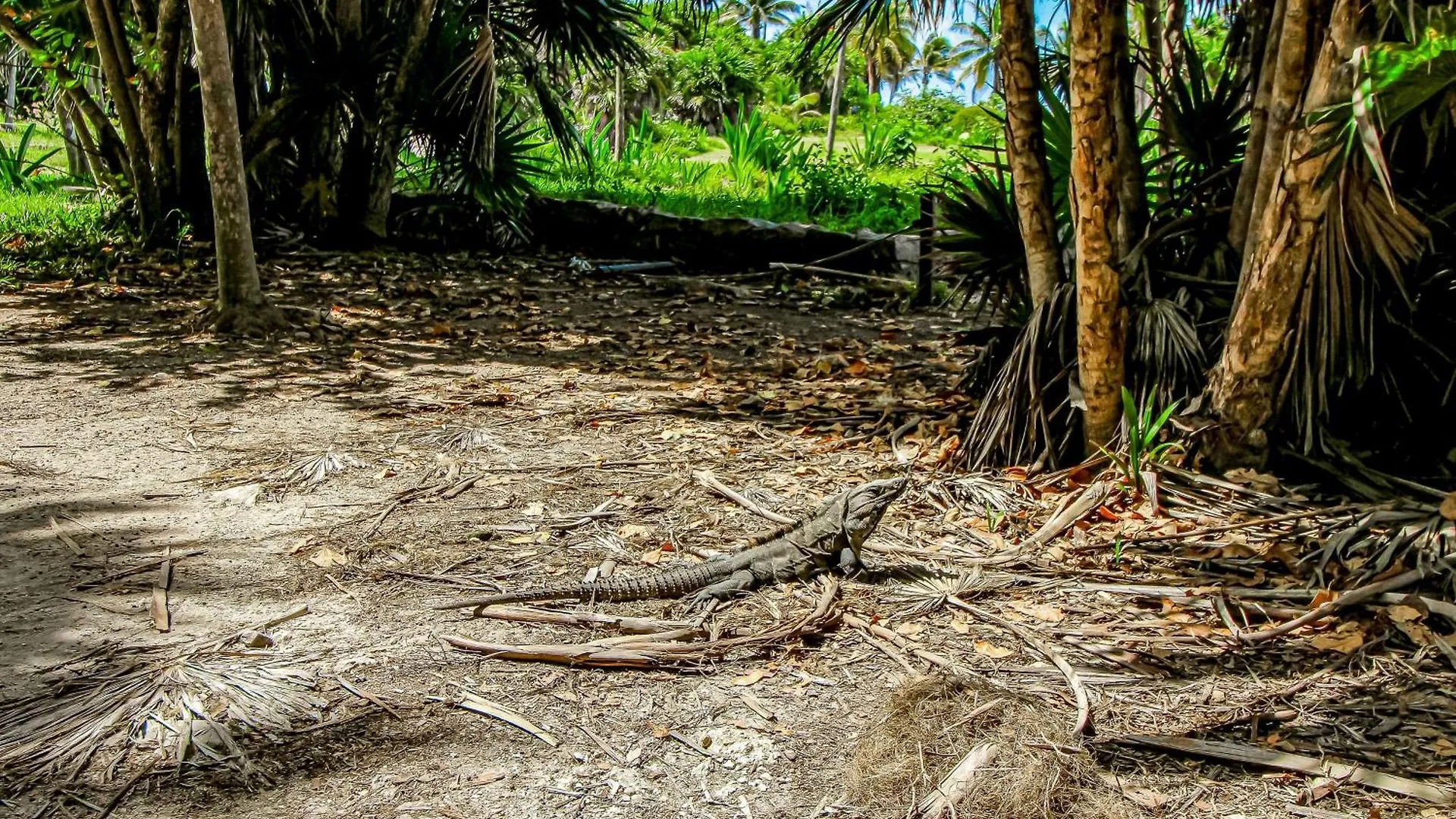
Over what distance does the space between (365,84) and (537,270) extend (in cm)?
228

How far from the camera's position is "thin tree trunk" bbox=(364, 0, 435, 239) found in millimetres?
10648

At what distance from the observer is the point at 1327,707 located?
3139mm

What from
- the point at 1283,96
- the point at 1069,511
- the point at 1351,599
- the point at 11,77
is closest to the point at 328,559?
the point at 1069,511

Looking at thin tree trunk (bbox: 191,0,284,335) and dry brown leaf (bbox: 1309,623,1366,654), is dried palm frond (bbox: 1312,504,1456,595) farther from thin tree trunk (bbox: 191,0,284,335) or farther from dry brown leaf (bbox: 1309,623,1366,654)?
thin tree trunk (bbox: 191,0,284,335)

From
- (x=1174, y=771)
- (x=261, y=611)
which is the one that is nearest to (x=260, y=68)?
(x=261, y=611)

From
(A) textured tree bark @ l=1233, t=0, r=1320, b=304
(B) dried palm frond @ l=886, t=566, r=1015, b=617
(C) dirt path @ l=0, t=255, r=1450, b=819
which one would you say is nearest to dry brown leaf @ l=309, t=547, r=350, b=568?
(C) dirt path @ l=0, t=255, r=1450, b=819

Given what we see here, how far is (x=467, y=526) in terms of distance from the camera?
14.9 feet

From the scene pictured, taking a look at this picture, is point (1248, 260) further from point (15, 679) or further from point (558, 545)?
point (15, 679)

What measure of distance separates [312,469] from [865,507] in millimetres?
2480

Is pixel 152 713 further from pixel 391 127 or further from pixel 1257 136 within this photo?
pixel 391 127

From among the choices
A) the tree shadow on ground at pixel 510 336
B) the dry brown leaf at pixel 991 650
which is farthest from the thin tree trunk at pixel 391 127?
the dry brown leaf at pixel 991 650

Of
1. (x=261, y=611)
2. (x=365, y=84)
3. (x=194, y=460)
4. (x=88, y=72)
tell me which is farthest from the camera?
(x=88, y=72)

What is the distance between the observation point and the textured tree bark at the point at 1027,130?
4988mm

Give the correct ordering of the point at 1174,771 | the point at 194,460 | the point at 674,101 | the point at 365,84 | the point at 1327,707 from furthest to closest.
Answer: the point at 674,101 → the point at 365,84 → the point at 194,460 → the point at 1327,707 → the point at 1174,771
